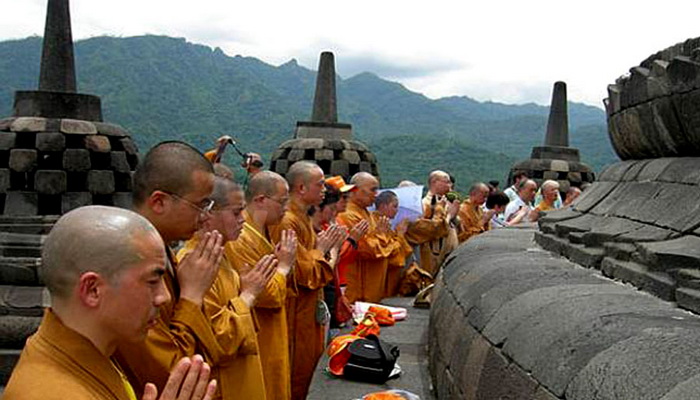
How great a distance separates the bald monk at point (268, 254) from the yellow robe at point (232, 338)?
56cm

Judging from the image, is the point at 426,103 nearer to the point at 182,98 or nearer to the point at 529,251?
the point at 182,98

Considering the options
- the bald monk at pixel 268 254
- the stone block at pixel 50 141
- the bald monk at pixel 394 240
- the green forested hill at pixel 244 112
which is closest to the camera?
the bald monk at pixel 268 254

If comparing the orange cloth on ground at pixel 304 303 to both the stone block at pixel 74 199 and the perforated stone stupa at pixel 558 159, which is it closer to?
the stone block at pixel 74 199

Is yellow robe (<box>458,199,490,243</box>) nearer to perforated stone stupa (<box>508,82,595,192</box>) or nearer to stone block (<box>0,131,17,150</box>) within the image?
perforated stone stupa (<box>508,82,595,192</box>)

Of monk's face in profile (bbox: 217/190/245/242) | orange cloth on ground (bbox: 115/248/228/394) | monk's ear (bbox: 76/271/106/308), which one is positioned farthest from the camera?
monk's face in profile (bbox: 217/190/245/242)

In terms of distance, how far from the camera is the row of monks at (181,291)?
177 centimetres

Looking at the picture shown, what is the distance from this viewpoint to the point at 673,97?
3.49 m

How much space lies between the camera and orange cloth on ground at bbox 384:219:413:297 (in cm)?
696

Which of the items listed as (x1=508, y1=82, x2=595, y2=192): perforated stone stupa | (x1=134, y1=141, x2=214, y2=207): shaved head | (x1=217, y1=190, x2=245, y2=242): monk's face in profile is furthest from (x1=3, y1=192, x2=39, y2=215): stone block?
(x1=134, y1=141, x2=214, y2=207): shaved head

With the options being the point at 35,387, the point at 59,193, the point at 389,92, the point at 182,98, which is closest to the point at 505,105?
the point at 389,92

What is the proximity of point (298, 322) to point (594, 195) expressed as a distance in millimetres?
2095

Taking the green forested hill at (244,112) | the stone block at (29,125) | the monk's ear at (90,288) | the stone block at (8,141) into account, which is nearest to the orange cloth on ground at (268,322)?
the monk's ear at (90,288)

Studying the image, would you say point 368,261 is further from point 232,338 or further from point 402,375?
point 232,338

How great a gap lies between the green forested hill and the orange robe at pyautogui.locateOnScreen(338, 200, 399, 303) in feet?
125
